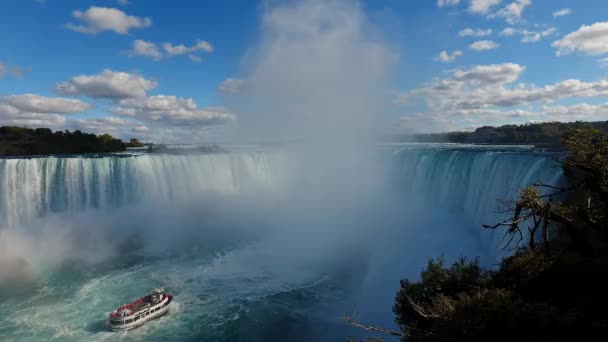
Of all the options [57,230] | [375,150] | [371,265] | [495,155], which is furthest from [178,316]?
[375,150]

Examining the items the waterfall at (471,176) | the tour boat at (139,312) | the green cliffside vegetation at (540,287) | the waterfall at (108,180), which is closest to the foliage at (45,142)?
the waterfall at (108,180)

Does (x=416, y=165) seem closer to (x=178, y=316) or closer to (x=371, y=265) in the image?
(x=371, y=265)

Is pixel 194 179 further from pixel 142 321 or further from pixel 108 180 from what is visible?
pixel 142 321

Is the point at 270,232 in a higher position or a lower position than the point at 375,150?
lower

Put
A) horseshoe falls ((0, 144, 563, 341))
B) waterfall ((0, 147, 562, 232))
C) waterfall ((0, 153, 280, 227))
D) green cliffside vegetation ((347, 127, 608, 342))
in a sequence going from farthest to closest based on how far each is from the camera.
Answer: waterfall ((0, 153, 280, 227)), waterfall ((0, 147, 562, 232)), horseshoe falls ((0, 144, 563, 341)), green cliffside vegetation ((347, 127, 608, 342))

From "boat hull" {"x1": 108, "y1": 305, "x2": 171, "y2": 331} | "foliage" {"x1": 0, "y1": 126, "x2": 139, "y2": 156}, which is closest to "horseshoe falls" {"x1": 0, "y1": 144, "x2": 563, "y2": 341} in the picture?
"boat hull" {"x1": 108, "y1": 305, "x2": 171, "y2": 331}

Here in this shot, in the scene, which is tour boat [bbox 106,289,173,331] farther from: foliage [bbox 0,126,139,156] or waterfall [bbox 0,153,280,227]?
foliage [bbox 0,126,139,156]

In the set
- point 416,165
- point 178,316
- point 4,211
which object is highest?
point 416,165
